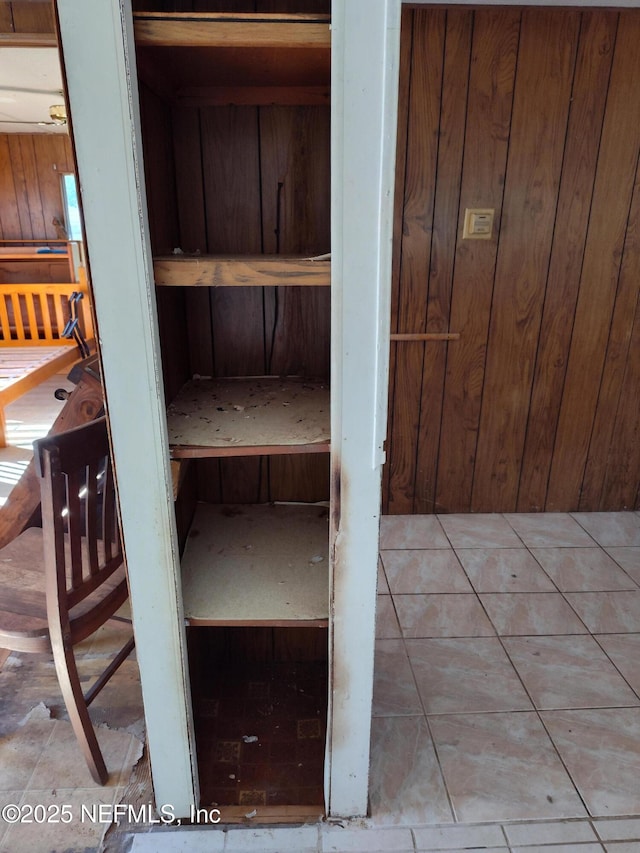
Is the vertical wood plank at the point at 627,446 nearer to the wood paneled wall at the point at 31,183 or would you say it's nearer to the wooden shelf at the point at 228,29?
the wooden shelf at the point at 228,29

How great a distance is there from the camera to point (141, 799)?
1.46 meters

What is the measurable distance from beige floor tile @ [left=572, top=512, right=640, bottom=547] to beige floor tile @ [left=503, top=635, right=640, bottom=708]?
83cm

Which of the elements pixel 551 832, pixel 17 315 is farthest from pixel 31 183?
pixel 551 832

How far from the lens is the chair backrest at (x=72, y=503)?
1279 millimetres

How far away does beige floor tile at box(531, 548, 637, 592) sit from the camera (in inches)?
94.9

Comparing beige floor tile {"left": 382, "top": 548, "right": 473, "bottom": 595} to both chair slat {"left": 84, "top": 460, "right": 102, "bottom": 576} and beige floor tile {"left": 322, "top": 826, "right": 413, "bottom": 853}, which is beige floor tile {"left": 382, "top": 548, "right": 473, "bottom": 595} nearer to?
beige floor tile {"left": 322, "top": 826, "right": 413, "bottom": 853}

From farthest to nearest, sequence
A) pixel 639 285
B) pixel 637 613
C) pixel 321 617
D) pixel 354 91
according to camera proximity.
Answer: pixel 639 285, pixel 637 613, pixel 321 617, pixel 354 91

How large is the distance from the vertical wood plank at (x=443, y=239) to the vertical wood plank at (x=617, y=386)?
81 cm

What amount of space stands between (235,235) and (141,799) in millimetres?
1492

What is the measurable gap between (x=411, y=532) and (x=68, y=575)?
1686 millimetres

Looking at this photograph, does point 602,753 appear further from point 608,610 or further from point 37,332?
point 37,332

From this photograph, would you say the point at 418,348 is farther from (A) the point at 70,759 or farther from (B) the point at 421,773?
(A) the point at 70,759

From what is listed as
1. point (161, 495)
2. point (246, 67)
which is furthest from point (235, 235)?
point (161, 495)

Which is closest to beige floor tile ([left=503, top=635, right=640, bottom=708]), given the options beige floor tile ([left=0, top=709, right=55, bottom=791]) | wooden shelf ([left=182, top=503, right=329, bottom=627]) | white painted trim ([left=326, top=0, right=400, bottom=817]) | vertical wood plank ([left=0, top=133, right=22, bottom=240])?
white painted trim ([left=326, top=0, right=400, bottom=817])
